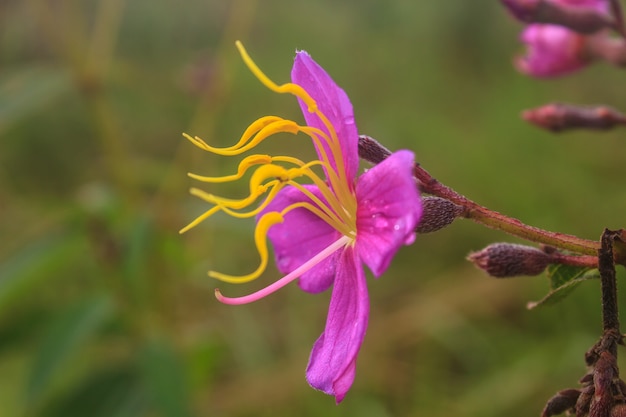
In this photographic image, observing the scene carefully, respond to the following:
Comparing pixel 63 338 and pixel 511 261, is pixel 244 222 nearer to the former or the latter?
pixel 63 338

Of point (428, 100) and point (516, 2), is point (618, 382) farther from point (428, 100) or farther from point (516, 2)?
point (428, 100)

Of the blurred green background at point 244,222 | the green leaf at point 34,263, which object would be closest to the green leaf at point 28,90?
the blurred green background at point 244,222

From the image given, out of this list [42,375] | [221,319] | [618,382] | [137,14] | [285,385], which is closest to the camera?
[618,382]

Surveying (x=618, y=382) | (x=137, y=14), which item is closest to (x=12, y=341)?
(x=618, y=382)

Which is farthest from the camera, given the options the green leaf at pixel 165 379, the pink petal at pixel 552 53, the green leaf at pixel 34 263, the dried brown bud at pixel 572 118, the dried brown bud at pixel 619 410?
the green leaf at pixel 34 263

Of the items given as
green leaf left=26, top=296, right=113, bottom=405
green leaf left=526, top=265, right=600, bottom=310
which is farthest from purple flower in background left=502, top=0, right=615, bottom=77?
green leaf left=26, top=296, right=113, bottom=405

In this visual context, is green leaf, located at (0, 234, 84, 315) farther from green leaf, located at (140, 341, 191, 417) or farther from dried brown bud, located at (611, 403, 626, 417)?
dried brown bud, located at (611, 403, 626, 417)

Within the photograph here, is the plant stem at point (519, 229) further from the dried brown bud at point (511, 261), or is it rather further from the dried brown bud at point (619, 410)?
the dried brown bud at point (619, 410)
